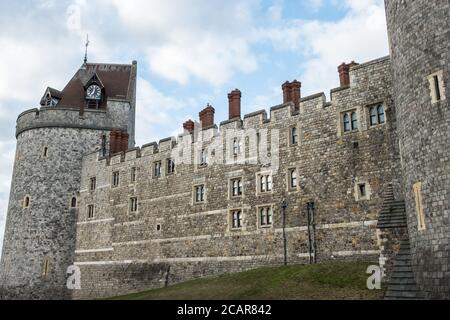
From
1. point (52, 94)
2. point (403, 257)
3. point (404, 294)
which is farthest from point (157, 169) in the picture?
point (404, 294)

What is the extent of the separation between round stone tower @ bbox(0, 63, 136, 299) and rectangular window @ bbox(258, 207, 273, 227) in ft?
52.9

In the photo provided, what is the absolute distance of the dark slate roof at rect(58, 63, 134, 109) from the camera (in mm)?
37562

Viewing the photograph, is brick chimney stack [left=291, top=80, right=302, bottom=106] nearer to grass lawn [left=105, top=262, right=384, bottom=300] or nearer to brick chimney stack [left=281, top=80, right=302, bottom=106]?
brick chimney stack [left=281, top=80, right=302, bottom=106]

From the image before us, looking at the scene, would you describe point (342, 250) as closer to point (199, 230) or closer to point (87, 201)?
point (199, 230)

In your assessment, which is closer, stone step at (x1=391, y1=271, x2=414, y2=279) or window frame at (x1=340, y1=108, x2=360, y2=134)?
stone step at (x1=391, y1=271, x2=414, y2=279)

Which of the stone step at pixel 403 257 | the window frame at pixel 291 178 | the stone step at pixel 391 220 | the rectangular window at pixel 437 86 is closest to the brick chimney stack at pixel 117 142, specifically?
the window frame at pixel 291 178

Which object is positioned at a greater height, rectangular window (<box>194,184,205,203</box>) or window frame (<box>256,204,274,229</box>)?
rectangular window (<box>194,184,205,203</box>)

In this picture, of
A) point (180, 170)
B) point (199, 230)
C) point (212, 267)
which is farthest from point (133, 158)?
point (212, 267)

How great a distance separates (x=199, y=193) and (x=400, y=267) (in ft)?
48.3

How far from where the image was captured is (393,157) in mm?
19438

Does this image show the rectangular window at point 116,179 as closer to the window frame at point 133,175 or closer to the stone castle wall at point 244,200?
the stone castle wall at point 244,200

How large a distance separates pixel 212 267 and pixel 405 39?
1548 cm

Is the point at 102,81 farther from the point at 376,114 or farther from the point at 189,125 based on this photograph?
the point at 376,114

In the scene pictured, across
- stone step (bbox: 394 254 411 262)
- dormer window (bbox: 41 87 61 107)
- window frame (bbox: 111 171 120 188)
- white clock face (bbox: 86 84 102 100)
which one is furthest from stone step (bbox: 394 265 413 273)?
dormer window (bbox: 41 87 61 107)
